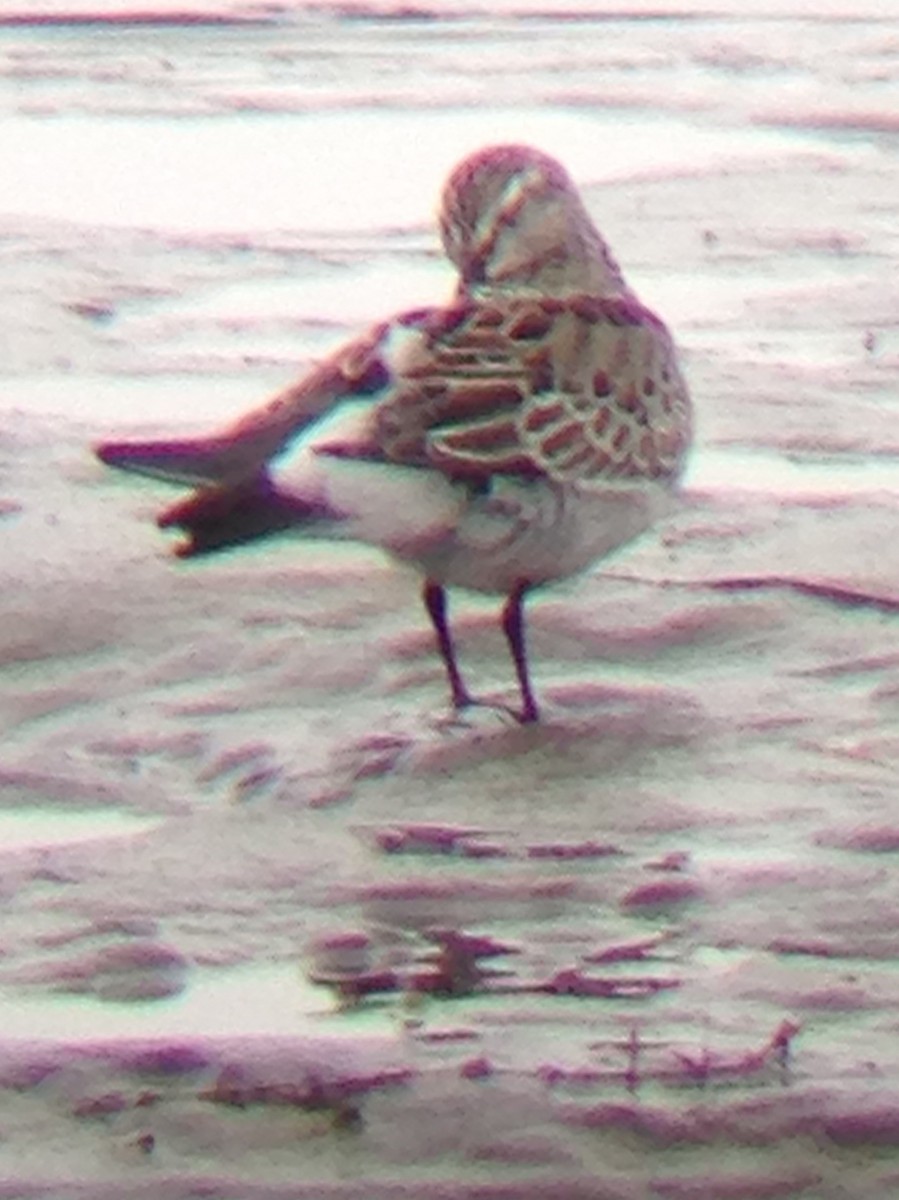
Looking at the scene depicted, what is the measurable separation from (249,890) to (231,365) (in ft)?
9.88

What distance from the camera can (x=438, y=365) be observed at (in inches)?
250

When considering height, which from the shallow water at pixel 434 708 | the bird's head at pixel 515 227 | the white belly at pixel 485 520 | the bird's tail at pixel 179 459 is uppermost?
the bird's head at pixel 515 227

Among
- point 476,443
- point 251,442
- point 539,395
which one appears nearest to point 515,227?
point 539,395

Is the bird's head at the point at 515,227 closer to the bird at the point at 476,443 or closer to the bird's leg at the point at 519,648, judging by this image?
the bird at the point at 476,443

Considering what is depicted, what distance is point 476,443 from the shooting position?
626 centimetres

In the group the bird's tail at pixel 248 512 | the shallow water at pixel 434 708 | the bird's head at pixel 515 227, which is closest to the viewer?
the shallow water at pixel 434 708

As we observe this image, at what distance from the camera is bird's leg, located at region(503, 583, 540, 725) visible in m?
6.63

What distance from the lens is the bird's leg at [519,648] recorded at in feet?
21.8

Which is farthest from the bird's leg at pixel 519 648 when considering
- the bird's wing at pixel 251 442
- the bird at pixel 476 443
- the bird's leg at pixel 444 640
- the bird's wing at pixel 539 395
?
the bird's wing at pixel 251 442

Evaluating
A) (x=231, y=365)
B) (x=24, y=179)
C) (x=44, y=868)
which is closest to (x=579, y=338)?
(x=44, y=868)

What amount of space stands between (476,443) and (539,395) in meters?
0.23

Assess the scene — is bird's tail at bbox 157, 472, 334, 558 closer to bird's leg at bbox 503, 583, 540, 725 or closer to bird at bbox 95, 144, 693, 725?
bird at bbox 95, 144, 693, 725

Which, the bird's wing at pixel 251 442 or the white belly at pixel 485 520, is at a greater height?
the bird's wing at pixel 251 442

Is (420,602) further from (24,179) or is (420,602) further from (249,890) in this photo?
(24,179)
